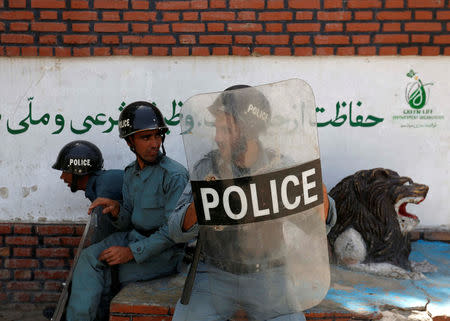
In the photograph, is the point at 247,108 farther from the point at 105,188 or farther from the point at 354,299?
the point at 105,188

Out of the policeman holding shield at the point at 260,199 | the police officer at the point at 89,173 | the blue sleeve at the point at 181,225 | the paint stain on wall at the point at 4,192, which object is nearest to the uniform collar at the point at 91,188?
the police officer at the point at 89,173

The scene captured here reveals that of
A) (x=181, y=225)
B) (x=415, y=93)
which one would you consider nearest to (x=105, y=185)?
(x=181, y=225)

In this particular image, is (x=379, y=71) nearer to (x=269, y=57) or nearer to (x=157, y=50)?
(x=269, y=57)

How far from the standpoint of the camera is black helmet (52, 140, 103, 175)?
3.63 meters

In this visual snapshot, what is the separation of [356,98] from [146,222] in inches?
81.4

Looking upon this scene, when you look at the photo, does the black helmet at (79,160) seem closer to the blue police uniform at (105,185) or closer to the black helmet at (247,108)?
the blue police uniform at (105,185)

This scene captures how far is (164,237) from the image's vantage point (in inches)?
121

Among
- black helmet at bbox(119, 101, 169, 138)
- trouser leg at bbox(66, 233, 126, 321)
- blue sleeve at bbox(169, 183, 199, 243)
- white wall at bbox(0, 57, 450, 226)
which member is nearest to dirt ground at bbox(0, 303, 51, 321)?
white wall at bbox(0, 57, 450, 226)

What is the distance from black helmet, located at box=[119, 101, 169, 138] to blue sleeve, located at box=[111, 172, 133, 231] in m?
0.42

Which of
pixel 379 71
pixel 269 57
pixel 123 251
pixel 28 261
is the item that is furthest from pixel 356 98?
pixel 28 261

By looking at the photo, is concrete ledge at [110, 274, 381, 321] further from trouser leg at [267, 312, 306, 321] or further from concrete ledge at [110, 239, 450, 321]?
trouser leg at [267, 312, 306, 321]

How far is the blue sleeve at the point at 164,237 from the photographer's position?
3.09 metres

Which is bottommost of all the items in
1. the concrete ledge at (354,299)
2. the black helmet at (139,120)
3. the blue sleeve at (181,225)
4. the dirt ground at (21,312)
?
the dirt ground at (21,312)

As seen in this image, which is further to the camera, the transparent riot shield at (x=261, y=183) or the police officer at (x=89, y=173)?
the police officer at (x=89, y=173)
